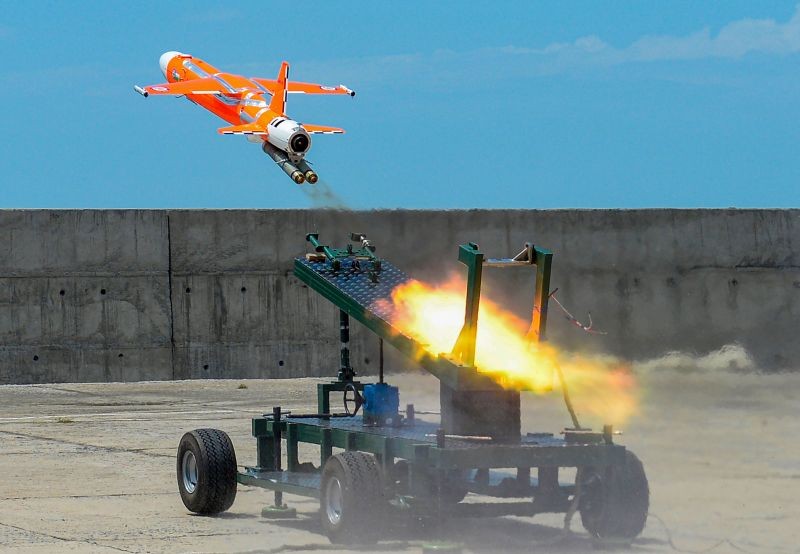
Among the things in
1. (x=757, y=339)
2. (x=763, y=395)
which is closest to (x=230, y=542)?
(x=763, y=395)

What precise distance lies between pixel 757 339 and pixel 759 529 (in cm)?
2287

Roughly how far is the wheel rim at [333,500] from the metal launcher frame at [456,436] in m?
0.14

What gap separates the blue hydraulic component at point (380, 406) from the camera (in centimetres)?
1205

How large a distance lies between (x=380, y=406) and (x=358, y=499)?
5.80 feet

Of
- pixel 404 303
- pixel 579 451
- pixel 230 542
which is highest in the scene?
pixel 404 303

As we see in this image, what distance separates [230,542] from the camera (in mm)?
11125

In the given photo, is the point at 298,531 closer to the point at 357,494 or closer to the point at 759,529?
the point at 357,494

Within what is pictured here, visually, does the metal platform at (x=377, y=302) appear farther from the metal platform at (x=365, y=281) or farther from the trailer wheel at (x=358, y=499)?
the trailer wheel at (x=358, y=499)

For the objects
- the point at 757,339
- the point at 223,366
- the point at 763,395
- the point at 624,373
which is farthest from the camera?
the point at 757,339
